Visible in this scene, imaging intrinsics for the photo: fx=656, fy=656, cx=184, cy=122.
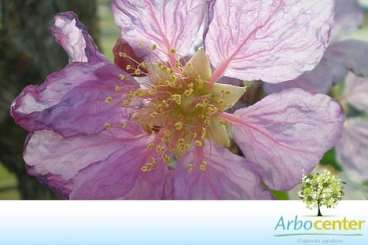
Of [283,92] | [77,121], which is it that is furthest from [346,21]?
[77,121]

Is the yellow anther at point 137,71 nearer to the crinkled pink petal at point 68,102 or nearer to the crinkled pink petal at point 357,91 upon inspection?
→ the crinkled pink petal at point 68,102

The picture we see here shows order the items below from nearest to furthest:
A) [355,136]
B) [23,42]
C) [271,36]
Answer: [271,36]
[355,136]
[23,42]

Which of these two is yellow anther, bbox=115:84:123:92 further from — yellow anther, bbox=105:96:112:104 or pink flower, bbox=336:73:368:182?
pink flower, bbox=336:73:368:182

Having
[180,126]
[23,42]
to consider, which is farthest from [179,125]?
[23,42]

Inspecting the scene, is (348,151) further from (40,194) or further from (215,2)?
(40,194)

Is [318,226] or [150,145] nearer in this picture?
[150,145]

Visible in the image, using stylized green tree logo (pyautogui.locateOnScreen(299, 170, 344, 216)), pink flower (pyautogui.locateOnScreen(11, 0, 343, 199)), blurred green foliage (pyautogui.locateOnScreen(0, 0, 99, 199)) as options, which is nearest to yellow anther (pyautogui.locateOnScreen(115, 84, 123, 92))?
pink flower (pyautogui.locateOnScreen(11, 0, 343, 199))

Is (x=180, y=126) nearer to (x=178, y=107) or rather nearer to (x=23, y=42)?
(x=178, y=107)
